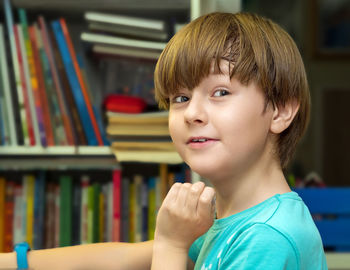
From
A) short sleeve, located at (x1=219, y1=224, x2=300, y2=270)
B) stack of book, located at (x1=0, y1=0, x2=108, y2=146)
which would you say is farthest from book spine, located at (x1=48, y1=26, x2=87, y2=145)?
short sleeve, located at (x1=219, y1=224, x2=300, y2=270)

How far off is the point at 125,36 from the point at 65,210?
1.83 feet

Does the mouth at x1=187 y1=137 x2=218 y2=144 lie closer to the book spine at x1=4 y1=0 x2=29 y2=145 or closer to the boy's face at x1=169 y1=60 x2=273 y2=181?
the boy's face at x1=169 y1=60 x2=273 y2=181

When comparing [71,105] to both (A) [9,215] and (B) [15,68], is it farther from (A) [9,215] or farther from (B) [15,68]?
(A) [9,215]

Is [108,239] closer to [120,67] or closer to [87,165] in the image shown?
[87,165]

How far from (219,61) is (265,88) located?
86 millimetres

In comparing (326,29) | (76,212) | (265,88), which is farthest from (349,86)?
(265,88)

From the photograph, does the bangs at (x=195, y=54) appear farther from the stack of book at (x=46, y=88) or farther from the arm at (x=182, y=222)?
the stack of book at (x=46, y=88)

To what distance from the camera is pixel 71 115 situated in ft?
4.69

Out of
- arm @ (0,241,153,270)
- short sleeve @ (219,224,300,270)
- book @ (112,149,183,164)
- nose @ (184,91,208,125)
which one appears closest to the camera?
short sleeve @ (219,224,300,270)

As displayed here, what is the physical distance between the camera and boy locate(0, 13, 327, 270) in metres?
0.73

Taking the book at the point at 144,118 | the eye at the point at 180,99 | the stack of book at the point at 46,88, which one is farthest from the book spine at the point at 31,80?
the eye at the point at 180,99

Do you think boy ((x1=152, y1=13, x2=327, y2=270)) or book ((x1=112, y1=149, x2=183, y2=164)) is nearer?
boy ((x1=152, y1=13, x2=327, y2=270))

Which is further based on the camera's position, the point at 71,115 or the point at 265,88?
the point at 71,115

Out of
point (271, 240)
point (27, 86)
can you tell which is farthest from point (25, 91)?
point (271, 240)
